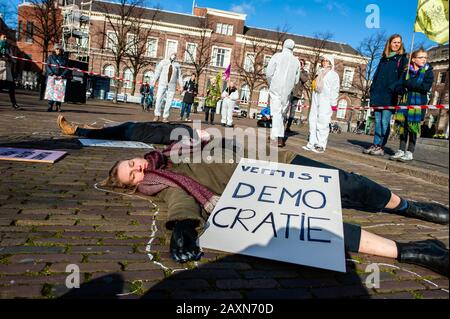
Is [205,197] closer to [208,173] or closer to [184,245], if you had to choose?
[208,173]

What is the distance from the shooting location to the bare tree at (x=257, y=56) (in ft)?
165

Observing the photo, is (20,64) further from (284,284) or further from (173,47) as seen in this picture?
(284,284)

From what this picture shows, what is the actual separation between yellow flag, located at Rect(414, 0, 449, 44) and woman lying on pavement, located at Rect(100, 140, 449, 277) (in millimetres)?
1497

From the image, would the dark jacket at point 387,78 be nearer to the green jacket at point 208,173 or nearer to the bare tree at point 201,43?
the green jacket at point 208,173

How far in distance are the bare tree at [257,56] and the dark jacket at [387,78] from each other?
41.2 metres

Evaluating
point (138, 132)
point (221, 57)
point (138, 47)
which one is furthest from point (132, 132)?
point (221, 57)

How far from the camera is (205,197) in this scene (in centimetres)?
289

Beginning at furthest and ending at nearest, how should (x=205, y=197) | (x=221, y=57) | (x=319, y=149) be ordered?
(x=221, y=57) → (x=319, y=149) → (x=205, y=197)

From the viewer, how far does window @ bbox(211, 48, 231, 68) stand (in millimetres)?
55125

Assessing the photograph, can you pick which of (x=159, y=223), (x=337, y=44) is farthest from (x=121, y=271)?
(x=337, y=44)

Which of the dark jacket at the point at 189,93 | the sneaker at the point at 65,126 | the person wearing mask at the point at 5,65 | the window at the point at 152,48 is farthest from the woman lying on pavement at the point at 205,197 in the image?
the window at the point at 152,48

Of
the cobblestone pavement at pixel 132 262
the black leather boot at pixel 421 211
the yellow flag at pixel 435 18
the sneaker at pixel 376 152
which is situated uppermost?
the yellow flag at pixel 435 18

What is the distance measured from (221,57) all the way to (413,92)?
165ft

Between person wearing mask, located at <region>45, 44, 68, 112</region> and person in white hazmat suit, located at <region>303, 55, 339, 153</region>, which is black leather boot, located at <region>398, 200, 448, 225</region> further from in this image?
person wearing mask, located at <region>45, 44, 68, 112</region>
